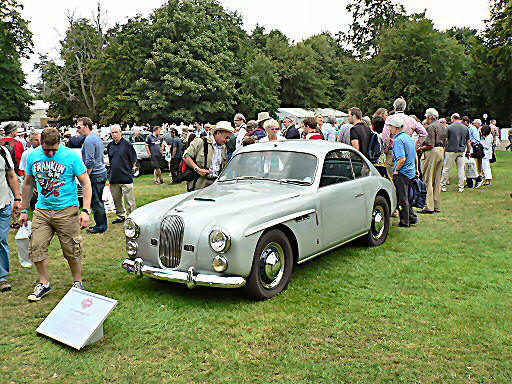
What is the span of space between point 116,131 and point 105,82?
40.2 meters

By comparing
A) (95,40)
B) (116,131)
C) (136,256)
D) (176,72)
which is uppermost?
(95,40)

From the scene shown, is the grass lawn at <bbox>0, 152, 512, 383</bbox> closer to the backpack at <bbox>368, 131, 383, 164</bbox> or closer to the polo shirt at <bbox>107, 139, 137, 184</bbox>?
the backpack at <bbox>368, 131, 383, 164</bbox>

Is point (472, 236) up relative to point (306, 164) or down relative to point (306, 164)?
down

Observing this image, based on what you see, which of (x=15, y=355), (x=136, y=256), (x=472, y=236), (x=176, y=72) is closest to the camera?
(x=15, y=355)

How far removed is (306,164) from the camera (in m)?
6.15

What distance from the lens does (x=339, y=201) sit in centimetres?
617

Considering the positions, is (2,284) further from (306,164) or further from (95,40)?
(95,40)

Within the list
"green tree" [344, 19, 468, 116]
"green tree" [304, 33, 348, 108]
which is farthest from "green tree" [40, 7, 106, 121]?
"green tree" [304, 33, 348, 108]

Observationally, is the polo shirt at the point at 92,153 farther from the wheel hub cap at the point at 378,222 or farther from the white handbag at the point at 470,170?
the white handbag at the point at 470,170

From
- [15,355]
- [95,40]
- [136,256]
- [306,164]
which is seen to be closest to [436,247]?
[306,164]

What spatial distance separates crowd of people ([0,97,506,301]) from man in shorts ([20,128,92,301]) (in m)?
0.01

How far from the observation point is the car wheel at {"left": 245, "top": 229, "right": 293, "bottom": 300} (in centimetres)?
491

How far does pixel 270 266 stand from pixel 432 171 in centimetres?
596

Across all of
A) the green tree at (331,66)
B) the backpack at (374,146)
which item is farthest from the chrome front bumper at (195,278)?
the green tree at (331,66)
